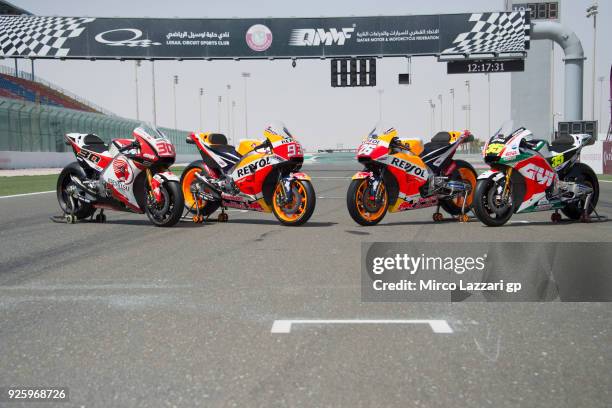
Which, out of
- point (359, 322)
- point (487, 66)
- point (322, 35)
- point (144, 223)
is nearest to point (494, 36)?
point (487, 66)

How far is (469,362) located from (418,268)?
2.55m

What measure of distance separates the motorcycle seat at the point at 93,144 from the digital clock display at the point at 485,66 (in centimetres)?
2656

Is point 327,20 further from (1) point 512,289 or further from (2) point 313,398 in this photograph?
(2) point 313,398

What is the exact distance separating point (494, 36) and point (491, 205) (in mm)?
26617

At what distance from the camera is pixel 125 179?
30.2ft

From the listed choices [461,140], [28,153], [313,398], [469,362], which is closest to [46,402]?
[313,398]

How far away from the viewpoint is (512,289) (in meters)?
4.89

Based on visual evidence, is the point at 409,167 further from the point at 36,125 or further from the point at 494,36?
the point at 36,125

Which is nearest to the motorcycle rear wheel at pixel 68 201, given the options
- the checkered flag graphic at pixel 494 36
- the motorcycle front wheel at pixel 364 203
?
the motorcycle front wheel at pixel 364 203

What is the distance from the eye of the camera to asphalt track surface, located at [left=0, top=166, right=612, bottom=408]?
2826mm

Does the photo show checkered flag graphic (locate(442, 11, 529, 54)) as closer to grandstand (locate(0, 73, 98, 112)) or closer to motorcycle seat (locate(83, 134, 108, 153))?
motorcycle seat (locate(83, 134, 108, 153))

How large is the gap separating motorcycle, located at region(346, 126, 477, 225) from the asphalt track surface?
100 inches

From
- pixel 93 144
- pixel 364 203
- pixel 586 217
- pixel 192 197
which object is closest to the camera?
pixel 364 203

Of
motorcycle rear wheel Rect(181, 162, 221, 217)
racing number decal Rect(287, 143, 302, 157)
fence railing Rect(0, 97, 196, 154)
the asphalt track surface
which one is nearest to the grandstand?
fence railing Rect(0, 97, 196, 154)
